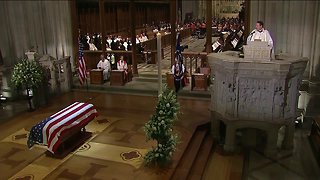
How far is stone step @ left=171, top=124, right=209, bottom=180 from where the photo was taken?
589 centimetres

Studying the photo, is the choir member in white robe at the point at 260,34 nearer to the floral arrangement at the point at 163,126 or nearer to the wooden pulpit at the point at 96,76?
the floral arrangement at the point at 163,126

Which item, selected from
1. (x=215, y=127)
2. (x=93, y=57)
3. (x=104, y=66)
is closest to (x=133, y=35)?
(x=104, y=66)

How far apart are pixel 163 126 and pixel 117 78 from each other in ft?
17.7

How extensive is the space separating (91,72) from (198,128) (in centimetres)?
453

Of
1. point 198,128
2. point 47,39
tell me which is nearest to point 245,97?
point 198,128

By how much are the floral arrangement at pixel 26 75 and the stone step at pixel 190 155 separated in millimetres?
4234

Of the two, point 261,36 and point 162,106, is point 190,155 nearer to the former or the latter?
point 162,106

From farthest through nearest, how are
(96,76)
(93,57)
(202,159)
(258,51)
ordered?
1. (93,57)
2. (96,76)
3. (202,159)
4. (258,51)

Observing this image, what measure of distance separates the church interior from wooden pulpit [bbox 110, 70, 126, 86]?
31 mm

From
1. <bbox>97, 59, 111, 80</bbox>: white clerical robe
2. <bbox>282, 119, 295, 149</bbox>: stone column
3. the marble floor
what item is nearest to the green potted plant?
the marble floor

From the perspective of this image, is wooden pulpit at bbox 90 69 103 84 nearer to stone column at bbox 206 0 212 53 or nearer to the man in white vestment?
stone column at bbox 206 0 212 53

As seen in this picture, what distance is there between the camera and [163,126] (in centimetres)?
561

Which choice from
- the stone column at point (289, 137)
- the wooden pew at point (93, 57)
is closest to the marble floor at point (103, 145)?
the stone column at point (289, 137)

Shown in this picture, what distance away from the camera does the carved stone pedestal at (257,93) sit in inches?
260
